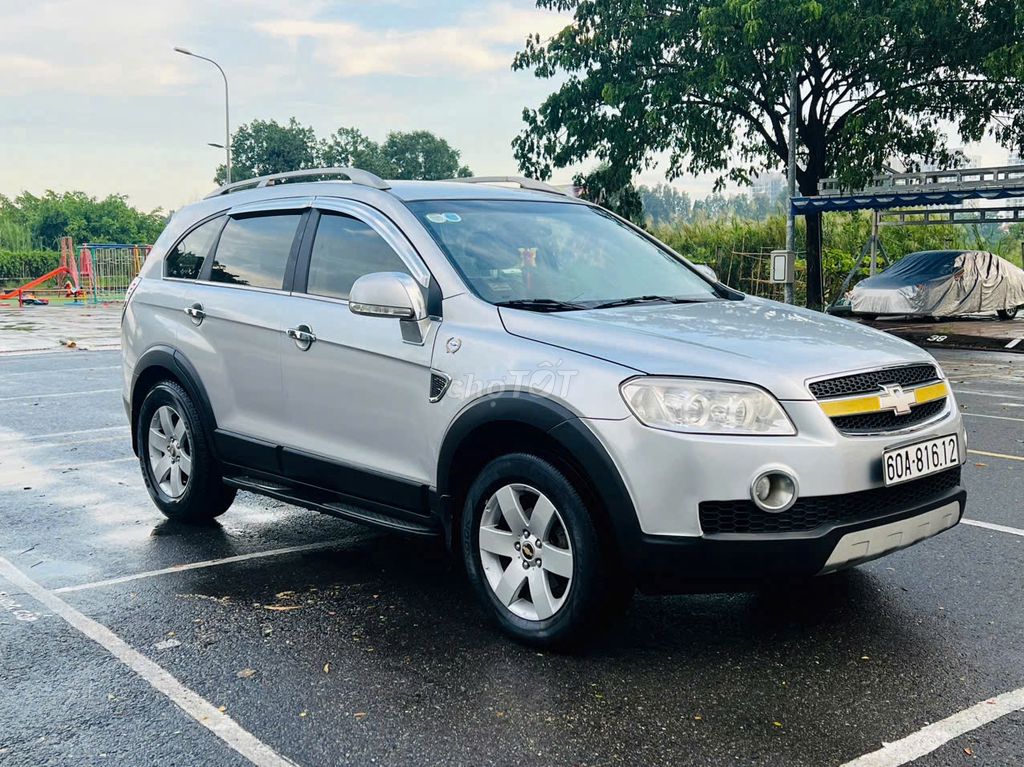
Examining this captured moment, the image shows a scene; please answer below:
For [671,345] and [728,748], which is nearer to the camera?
[728,748]

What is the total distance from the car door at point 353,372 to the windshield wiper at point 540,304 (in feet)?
1.08

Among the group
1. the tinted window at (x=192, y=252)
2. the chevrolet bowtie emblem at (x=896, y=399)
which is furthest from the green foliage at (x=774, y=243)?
the chevrolet bowtie emblem at (x=896, y=399)

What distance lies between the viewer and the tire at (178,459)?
566cm

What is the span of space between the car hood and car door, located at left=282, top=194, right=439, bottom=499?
0.56m

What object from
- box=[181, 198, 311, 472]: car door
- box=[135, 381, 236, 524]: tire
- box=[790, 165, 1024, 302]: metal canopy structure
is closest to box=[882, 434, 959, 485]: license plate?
box=[181, 198, 311, 472]: car door

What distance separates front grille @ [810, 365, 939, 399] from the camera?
3691 millimetres

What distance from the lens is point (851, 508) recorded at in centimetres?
369

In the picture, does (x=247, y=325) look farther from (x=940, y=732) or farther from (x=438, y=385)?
(x=940, y=732)

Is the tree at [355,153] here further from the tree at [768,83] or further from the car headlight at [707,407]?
the car headlight at [707,407]

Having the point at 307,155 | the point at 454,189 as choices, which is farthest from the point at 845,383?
the point at 307,155

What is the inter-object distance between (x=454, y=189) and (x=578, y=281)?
0.86 meters

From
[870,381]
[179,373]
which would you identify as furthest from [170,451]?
[870,381]

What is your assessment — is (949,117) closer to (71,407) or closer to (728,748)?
(71,407)

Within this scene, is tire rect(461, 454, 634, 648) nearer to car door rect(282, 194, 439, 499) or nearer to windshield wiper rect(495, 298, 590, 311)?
car door rect(282, 194, 439, 499)
